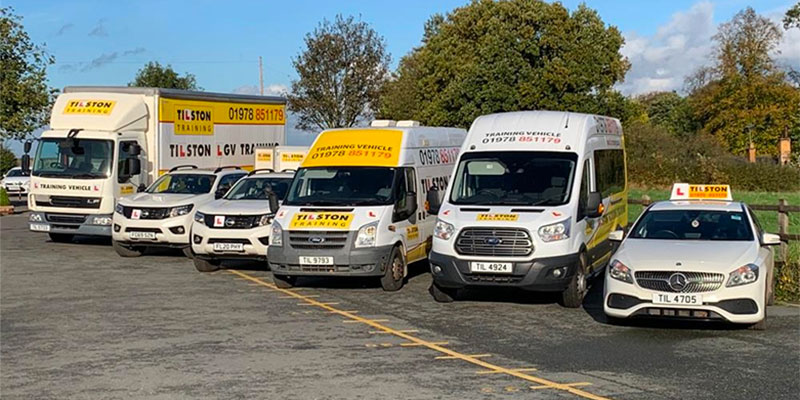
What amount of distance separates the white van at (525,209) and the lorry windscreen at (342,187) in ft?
4.29

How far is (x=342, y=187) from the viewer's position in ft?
51.5

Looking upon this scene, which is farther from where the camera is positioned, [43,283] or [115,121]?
[115,121]

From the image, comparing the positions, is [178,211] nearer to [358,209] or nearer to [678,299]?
[358,209]

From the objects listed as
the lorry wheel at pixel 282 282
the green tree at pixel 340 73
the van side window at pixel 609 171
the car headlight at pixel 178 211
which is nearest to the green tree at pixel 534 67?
the green tree at pixel 340 73

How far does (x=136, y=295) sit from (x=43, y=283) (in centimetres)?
222

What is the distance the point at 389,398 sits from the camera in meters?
8.05

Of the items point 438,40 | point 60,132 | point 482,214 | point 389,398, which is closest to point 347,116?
point 438,40

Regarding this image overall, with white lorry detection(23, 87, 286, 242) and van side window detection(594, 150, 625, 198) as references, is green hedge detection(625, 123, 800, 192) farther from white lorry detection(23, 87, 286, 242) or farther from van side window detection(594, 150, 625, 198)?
white lorry detection(23, 87, 286, 242)

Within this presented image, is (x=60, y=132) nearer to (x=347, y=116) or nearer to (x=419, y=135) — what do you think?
(x=419, y=135)

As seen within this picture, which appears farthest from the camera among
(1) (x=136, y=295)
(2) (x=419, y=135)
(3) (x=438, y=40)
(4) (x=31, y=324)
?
(3) (x=438, y=40)

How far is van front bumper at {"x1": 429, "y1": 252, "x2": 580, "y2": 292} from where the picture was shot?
1277 cm

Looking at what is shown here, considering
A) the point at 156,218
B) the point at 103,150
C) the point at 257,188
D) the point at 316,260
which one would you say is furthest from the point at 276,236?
the point at 103,150

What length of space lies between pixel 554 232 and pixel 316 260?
12.0 feet

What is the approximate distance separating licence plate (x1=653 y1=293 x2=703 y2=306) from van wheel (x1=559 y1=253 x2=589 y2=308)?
6.56ft
